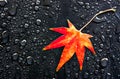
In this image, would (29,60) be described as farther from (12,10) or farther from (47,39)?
(12,10)

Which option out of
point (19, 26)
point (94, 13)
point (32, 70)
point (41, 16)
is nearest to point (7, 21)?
point (19, 26)

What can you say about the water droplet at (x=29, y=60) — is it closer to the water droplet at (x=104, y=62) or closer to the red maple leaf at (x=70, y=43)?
the red maple leaf at (x=70, y=43)

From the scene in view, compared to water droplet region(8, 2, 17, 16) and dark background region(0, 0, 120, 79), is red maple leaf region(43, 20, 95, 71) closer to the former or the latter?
dark background region(0, 0, 120, 79)

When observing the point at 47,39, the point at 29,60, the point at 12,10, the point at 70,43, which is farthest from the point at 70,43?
the point at 12,10

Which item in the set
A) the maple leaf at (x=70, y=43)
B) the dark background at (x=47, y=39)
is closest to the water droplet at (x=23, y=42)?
the dark background at (x=47, y=39)

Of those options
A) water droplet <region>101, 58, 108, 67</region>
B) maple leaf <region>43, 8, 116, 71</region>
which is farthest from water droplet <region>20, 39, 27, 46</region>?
water droplet <region>101, 58, 108, 67</region>

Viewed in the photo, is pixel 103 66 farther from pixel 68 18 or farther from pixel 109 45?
pixel 68 18
